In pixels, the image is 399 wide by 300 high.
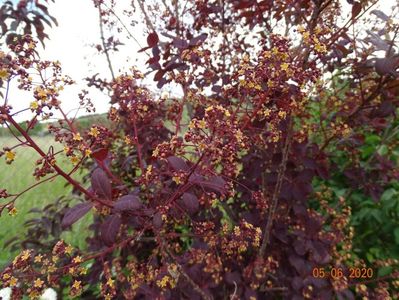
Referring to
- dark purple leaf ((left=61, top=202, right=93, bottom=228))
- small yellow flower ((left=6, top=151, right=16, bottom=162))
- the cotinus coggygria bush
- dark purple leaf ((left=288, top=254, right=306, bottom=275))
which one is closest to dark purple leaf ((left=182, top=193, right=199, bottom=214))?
the cotinus coggygria bush

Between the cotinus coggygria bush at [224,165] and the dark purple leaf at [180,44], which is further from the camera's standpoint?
the dark purple leaf at [180,44]

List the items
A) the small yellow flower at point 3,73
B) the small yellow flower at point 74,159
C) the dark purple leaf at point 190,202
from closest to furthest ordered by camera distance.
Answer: the small yellow flower at point 3,73 < the small yellow flower at point 74,159 < the dark purple leaf at point 190,202

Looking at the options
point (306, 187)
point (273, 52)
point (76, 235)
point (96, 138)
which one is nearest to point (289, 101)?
point (273, 52)

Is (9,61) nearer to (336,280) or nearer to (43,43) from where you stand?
(43,43)

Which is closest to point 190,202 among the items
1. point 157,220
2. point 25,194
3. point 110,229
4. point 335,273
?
point 157,220

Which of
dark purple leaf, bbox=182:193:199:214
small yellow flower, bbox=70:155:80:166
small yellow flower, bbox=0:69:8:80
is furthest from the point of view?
dark purple leaf, bbox=182:193:199:214

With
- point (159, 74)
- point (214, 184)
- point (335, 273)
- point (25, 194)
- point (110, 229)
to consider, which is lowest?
point (25, 194)

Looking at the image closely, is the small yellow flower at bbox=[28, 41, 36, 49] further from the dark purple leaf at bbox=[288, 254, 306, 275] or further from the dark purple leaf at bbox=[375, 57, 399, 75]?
the dark purple leaf at bbox=[288, 254, 306, 275]

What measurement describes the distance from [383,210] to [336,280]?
1.01 metres

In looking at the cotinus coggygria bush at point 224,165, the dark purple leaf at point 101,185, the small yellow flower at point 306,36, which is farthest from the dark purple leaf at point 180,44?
the dark purple leaf at point 101,185

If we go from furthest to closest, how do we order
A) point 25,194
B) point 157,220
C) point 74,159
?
point 25,194 → point 157,220 → point 74,159

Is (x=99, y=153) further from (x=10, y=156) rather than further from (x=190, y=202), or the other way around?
(x=190, y=202)

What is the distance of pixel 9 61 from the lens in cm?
95

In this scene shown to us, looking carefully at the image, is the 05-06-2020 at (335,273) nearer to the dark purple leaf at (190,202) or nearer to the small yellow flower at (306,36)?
the dark purple leaf at (190,202)
